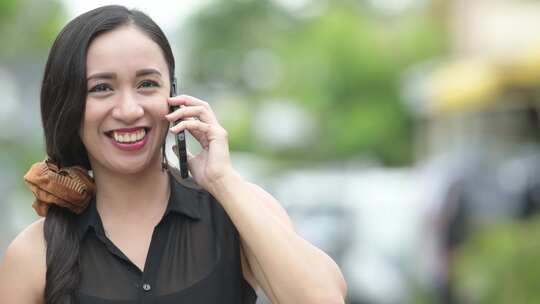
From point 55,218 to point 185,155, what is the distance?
417 mm

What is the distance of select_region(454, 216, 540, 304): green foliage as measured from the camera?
961 centimetres

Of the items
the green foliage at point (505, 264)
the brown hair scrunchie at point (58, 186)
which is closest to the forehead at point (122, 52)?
the brown hair scrunchie at point (58, 186)

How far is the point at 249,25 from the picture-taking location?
69.9 metres

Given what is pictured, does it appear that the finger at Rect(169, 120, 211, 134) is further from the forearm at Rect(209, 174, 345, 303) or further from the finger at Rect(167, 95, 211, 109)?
the forearm at Rect(209, 174, 345, 303)

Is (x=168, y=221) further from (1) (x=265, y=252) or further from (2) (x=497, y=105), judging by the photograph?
(2) (x=497, y=105)

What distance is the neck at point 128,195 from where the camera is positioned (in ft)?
12.4

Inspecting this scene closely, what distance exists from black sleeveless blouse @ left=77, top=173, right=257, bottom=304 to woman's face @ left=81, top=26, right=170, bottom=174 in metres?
0.21

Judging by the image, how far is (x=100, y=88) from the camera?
11.9 ft

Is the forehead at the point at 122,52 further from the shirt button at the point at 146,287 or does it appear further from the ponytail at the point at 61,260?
the shirt button at the point at 146,287

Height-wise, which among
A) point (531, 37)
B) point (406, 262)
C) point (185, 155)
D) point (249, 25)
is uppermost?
point (185, 155)

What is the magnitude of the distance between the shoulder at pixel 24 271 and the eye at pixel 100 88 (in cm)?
45

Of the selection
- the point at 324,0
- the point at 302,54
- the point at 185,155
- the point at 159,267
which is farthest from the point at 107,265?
the point at 324,0

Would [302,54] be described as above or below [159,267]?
below

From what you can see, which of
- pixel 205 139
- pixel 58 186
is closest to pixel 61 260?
pixel 58 186
